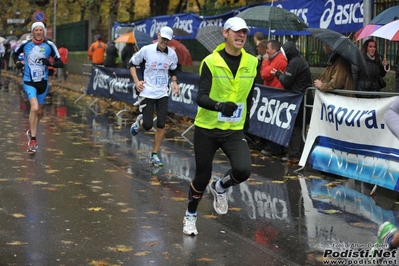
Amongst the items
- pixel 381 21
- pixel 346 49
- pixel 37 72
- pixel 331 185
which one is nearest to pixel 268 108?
pixel 381 21

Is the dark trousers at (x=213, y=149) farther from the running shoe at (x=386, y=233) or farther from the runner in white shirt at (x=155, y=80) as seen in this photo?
the runner in white shirt at (x=155, y=80)

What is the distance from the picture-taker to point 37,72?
13.2 m

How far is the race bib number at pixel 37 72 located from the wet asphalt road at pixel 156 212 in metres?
1.15

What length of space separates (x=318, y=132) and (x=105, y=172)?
304 cm

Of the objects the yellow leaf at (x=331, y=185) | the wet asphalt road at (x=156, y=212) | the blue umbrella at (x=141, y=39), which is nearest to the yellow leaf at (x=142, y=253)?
the wet asphalt road at (x=156, y=212)

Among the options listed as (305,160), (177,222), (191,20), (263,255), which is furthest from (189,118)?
(263,255)

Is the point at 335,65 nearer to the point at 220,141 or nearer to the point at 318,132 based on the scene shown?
the point at 318,132

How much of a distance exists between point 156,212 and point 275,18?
22.8ft

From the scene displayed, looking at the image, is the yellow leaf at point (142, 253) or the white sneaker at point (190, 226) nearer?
the yellow leaf at point (142, 253)

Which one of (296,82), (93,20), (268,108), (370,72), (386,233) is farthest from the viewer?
(93,20)

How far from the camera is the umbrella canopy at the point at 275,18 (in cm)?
1483

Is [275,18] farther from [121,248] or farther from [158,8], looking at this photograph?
[158,8]

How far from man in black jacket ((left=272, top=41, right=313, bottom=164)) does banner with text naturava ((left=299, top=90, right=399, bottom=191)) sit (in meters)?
0.81

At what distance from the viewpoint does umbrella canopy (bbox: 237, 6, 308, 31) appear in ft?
48.6
